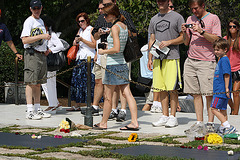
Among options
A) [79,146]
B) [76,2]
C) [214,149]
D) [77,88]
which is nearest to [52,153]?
[79,146]

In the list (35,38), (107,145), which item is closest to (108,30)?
(35,38)

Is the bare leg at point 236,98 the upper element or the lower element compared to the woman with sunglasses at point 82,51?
lower

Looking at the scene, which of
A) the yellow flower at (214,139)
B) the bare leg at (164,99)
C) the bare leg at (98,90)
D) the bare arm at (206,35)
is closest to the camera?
the yellow flower at (214,139)

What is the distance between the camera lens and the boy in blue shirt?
22.9 feet

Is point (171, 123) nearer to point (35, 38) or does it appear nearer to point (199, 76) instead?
point (199, 76)

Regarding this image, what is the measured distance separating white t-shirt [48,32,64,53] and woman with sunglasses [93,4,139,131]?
96.3 inches

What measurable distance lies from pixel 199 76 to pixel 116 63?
129 centimetres

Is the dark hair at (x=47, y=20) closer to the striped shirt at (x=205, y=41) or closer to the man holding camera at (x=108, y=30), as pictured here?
the man holding camera at (x=108, y=30)

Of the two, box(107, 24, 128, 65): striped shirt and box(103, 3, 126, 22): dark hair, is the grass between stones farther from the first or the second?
box(103, 3, 126, 22): dark hair

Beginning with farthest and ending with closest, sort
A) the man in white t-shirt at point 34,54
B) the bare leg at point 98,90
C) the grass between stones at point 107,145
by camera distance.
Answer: the bare leg at point 98,90 < the man in white t-shirt at point 34,54 < the grass between stones at point 107,145

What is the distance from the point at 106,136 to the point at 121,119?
1.90 meters

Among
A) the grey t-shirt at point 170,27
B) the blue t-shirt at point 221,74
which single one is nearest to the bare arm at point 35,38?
the grey t-shirt at point 170,27

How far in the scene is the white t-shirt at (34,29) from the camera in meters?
9.09

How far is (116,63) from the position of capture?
7.73 m
